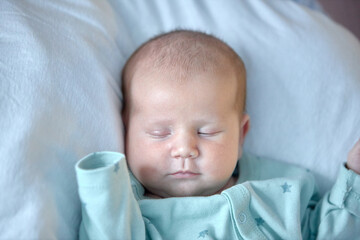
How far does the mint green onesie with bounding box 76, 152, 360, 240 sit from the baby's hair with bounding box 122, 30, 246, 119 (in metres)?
0.26

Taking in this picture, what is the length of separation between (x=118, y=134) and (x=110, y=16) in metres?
0.43

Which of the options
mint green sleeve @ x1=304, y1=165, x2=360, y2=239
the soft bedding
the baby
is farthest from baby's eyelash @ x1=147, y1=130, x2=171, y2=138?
mint green sleeve @ x1=304, y1=165, x2=360, y2=239

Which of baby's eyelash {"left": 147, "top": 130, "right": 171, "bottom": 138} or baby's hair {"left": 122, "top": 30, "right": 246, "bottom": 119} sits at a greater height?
baby's hair {"left": 122, "top": 30, "right": 246, "bottom": 119}

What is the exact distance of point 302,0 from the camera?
5.88ft

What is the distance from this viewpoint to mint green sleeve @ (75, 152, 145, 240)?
882 millimetres

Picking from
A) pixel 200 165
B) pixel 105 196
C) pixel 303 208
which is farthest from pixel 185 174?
pixel 303 208

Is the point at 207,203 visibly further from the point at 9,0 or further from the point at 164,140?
the point at 9,0

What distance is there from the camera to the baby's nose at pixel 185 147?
1.08 meters

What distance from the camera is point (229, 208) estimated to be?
1.10m

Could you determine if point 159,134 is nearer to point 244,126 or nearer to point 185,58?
point 185,58

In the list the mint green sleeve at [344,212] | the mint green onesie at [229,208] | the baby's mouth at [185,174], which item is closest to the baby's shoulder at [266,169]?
the mint green onesie at [229,208]

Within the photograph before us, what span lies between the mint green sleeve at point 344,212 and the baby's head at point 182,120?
30cm

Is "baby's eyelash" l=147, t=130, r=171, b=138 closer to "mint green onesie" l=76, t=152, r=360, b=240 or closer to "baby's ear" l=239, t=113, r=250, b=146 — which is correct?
"mint green onesie" l=76, t=152, r=360, b=240

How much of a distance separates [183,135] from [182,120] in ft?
0.14
